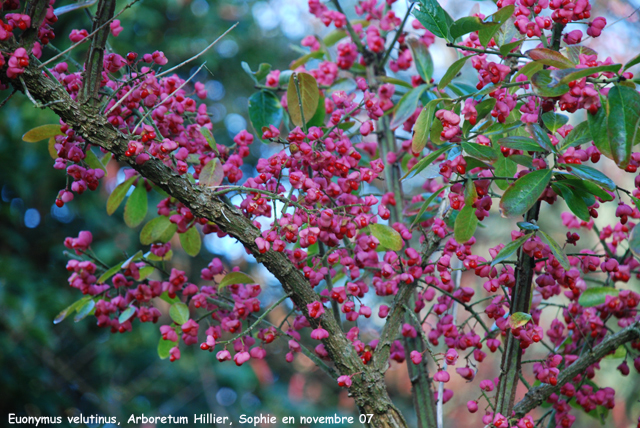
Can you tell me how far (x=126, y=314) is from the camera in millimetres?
822

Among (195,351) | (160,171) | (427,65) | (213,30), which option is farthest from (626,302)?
(213,30)

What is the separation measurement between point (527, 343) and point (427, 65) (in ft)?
1.81

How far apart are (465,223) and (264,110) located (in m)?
0.50

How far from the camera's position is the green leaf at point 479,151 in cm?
61

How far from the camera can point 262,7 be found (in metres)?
4.26

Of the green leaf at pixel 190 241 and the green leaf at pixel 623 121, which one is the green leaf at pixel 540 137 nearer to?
the green leaf at pixel 623 121

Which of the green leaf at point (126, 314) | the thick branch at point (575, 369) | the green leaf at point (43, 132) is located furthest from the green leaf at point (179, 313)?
the thick branch at point (575, 369)

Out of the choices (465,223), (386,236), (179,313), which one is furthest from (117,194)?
(465,223)

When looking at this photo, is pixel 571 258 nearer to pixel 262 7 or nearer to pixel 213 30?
pixel 213 30

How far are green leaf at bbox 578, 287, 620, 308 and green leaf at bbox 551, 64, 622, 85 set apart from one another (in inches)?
15.4

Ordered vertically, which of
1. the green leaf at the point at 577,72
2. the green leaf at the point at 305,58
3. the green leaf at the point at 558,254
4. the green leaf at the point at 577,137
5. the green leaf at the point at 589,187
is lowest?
the green leaf at the point at 558,254

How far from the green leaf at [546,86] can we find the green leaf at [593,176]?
0.09 metres

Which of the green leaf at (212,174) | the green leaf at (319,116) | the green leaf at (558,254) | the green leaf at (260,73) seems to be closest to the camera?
the green leaf at (558,254)

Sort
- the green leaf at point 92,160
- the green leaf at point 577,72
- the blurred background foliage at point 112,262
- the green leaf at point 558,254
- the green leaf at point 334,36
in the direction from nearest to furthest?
the green leaf at point 577,72
the green leaf at point 558,254
the green leaf at point 92,160
the green leaf at point 334,36
the blurred background foliage at point 112,262
